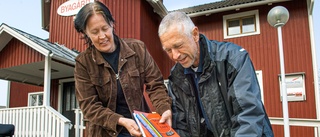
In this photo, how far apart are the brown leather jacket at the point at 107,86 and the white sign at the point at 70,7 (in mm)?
8573

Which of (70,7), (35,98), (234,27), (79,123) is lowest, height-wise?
(79,123)

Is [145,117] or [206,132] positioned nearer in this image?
[145,117]

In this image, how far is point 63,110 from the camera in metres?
9.95

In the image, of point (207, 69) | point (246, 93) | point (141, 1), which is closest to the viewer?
point (246, 93)

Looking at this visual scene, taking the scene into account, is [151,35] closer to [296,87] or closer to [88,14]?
[296,87]

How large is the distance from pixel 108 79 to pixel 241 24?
27.4 ft

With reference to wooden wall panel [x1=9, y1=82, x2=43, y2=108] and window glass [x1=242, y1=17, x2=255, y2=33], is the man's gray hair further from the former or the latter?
wooden wall panel [x1=9, y1=82, x2=43, y2=108]

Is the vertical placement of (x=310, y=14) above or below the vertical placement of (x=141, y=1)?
below

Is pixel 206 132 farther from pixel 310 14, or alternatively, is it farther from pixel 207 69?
pixel 310 14

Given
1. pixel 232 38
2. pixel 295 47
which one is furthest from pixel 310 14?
pixel 232 38

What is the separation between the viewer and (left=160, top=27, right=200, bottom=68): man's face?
1.74m

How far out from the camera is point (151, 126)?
171 cm

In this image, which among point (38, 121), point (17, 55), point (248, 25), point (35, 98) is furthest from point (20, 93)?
point (248, 25)

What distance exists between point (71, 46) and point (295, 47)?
24.8 feet
